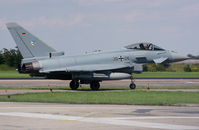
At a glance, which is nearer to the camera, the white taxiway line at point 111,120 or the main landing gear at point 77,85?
the white taxiway line at point 111,120

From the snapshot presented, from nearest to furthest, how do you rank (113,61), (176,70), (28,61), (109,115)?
1. (109,115)
2. (28,61)
3. (113,61)
4. (176,70)

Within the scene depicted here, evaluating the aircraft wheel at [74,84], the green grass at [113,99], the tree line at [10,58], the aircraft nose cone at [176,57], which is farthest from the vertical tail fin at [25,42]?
the tree line at [10,58]

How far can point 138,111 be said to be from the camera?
14531 millimetres

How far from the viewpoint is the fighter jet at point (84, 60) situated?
90.7ft

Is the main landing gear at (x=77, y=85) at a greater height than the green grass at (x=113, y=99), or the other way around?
the main landing gear at (x=77, y=85)

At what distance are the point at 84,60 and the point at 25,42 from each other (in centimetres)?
492

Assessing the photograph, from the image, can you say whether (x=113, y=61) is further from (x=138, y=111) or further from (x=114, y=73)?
(x=138, y=111)

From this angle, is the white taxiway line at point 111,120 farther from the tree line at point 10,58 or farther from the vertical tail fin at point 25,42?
the tree line at point 10,58

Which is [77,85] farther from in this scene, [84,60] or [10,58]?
[10,58]

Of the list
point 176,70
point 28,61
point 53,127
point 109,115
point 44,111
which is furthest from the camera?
point 176,70

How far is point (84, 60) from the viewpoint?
29234mm

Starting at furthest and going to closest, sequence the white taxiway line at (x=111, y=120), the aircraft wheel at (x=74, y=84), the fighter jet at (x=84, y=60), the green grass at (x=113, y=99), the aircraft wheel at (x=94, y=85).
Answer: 1. the aircraft wheel at (x=94, y=85)
2. the aircraft wheel at (x=74, y=84)
3. the fighter jet at (x=84, y=60)
4. the green grass at (x=113, y=99)
5. the white taxiway line at (x=111, y=120)

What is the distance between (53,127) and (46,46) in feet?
60.5

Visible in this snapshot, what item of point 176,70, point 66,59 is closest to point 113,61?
point 66,59
